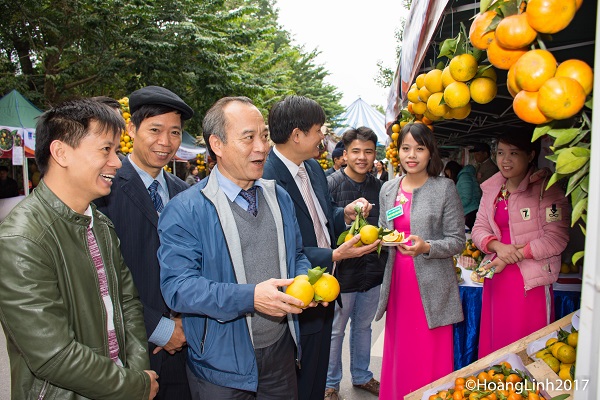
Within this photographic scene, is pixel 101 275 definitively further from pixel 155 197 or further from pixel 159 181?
pixel 159 181

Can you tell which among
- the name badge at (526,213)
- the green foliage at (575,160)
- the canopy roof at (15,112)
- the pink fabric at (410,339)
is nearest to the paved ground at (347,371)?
the pink fabric at (410,339)

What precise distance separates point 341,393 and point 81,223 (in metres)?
2.99

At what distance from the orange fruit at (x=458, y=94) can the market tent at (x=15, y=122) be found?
9.87 meters

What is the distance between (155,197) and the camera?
8.13ft

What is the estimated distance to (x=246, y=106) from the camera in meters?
2.07

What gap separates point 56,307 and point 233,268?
27.4 inches

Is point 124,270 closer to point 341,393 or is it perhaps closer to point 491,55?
point 491,55

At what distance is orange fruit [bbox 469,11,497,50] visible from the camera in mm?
1309

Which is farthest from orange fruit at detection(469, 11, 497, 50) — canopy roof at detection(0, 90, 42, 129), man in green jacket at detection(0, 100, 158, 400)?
canopy roof at detection(0, 90, 42, 129)

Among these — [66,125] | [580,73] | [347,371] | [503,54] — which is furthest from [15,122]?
[580,73]

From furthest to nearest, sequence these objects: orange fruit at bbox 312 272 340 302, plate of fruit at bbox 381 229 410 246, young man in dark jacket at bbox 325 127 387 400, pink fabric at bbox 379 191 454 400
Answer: young man in dark jacket at bbox 325 127 387 400, pink fabric at bbox 379 191 454 400, plate of fruit at bbox 381 229 410 246, orange fruit at bbox 312 272 340 302

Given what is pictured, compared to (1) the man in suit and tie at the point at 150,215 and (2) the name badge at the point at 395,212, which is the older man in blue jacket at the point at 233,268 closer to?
(1) the man in suit and tie at the point at 150,215

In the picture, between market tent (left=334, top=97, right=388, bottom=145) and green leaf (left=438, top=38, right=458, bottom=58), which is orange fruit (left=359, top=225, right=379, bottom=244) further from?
market tent (left=334, top=97, right=388, bottom=145)

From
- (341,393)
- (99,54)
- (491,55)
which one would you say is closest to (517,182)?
(491,55)
